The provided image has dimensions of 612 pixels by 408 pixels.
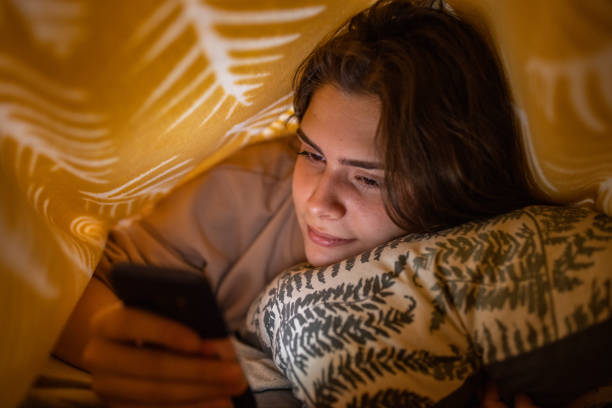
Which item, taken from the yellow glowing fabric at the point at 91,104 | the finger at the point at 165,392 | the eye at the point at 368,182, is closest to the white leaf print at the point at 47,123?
the yellow glowing fabric at the point at 91,104

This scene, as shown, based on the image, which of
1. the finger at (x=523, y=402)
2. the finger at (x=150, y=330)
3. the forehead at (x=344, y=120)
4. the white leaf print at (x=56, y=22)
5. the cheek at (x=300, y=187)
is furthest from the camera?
the cheek at (x=300, y=187)

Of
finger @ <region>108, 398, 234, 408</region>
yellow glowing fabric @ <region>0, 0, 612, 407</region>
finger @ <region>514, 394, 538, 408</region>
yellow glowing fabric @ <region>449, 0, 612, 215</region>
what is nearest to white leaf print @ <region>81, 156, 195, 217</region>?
yellow glowing fabric @ <region>0, 0, 612, 407</region>

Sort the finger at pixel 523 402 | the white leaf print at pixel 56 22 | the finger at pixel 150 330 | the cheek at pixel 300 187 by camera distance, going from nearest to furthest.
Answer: the white leaf print at pixel 56 22, the finger at pixel 150 330, the finger at pixel 523 402, the cheek at pixel 300 187

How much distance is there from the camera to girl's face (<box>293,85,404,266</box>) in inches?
28.6

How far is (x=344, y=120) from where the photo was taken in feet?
2.42

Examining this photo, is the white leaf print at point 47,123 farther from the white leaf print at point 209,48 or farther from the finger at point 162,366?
the finger at point 162,366

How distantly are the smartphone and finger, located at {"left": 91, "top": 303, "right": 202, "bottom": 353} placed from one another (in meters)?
0.01

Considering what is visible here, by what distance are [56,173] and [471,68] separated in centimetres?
74

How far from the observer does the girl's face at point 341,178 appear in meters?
0.73

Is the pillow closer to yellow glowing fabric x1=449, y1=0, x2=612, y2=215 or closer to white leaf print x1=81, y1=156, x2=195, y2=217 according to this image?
yellow glowing fabric x1=449, y1=0, x2=612, y2=215

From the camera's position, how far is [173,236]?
97cm

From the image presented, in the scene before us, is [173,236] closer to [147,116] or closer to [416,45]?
[147,116]

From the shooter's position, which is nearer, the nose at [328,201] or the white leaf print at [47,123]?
the white leaf print at [47,123]

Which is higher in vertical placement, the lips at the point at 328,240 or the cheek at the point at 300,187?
the cheek at the point at 300,187
